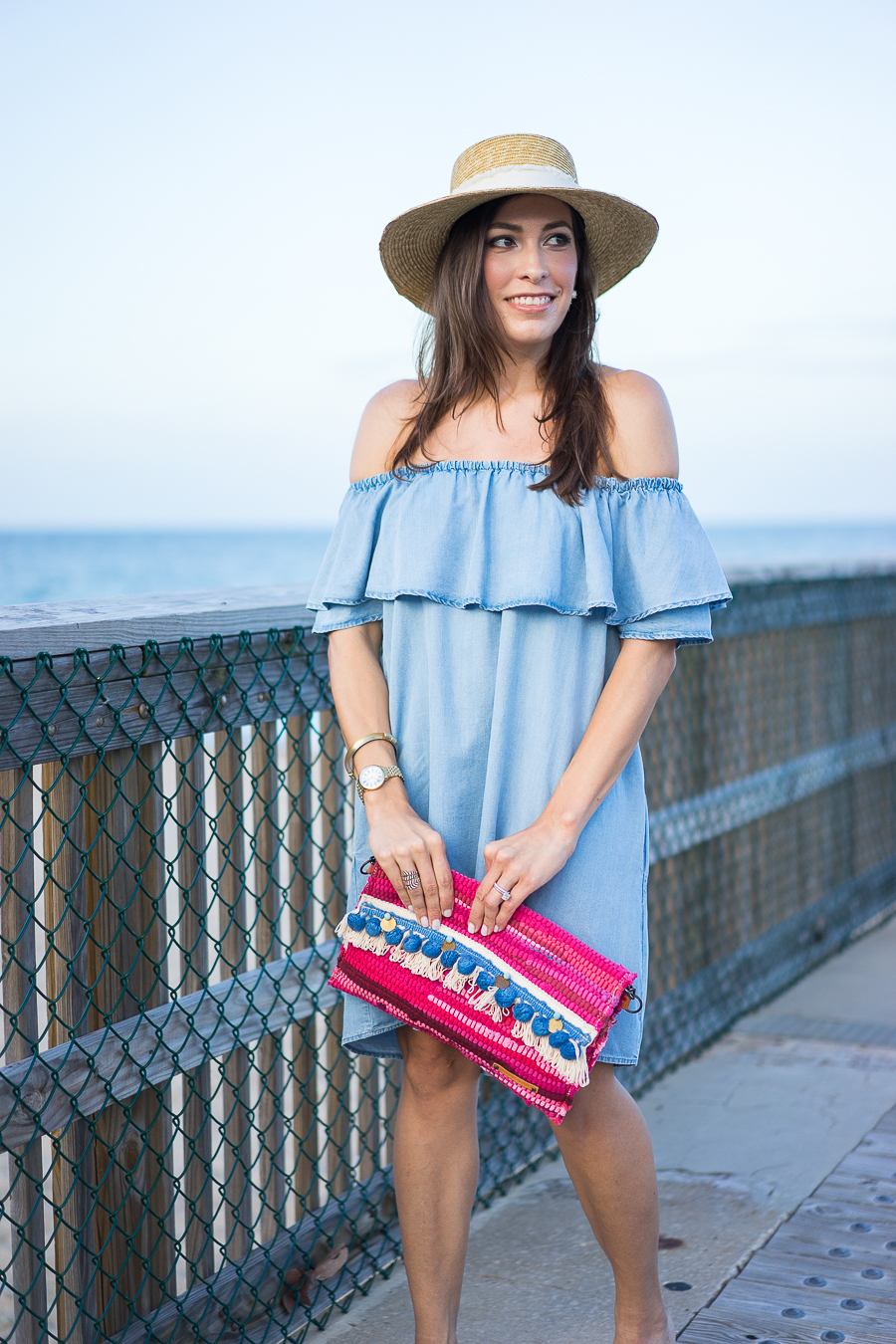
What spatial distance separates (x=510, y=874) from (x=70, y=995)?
28.2 inches

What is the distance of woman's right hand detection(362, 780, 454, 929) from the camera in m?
1.68

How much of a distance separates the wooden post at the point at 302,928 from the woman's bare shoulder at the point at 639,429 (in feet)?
2.93

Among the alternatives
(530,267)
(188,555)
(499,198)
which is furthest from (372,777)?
(188,555)

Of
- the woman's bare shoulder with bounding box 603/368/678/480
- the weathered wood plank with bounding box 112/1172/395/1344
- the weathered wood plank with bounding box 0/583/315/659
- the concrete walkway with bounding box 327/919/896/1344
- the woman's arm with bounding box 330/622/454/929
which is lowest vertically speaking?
the concrete walkway with bounding box 327/919/896/1344

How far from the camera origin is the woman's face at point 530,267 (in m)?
1.80

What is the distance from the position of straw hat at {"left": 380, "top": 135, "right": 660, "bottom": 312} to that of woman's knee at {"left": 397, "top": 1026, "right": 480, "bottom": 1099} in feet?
3.99

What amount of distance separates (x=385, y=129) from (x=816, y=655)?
7729 millimetres

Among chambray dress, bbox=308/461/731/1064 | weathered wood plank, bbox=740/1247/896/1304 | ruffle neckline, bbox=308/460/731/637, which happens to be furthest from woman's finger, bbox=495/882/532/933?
weathered wood plank, bbox=740/1247/896/1304

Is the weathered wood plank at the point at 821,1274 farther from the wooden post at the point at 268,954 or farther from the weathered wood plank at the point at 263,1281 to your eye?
the wooden post at the point at 268,954

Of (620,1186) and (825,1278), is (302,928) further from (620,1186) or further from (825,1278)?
(825,1278)

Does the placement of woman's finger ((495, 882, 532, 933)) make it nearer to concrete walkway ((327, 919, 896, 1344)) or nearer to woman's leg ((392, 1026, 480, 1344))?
woman's leg ((392, 1026, 480, 1344))

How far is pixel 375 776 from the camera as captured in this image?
5.83ft

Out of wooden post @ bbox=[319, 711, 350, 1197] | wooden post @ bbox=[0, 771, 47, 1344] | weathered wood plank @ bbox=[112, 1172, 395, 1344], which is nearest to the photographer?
wooden post @ bbox=[0, 771, 47, 1344]

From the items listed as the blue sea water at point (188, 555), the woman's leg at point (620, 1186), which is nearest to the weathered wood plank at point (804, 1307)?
the woman's leg at point (620, 1186)
